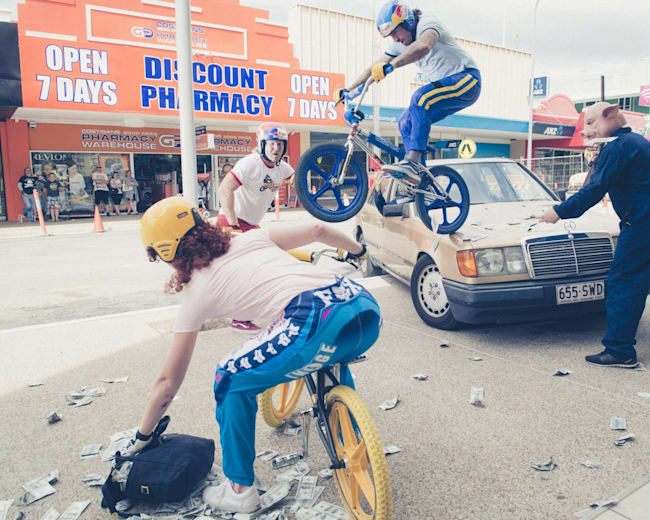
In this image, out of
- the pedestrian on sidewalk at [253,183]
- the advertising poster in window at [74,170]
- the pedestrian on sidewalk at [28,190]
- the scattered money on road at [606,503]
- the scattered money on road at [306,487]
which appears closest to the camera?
→ the scattered money on road at [606,503]

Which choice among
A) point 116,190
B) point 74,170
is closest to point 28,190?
point 74,170

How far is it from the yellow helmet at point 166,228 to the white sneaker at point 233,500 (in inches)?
46.3

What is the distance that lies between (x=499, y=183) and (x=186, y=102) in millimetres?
3677

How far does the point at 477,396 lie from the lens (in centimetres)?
393

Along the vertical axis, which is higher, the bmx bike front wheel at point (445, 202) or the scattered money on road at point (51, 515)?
the bmx bike front wheel at point (445, 202)

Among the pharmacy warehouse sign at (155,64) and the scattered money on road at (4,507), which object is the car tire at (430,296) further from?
the pharmacy warehouse sign at (155,64)

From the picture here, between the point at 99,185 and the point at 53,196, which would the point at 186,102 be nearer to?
the point at 53,196

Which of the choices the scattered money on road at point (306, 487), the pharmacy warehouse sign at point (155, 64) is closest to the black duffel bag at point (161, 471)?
the scattered money on road at point (306, 487)

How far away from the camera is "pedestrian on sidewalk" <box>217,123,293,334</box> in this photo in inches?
198

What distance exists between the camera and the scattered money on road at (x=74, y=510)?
8.70 ft

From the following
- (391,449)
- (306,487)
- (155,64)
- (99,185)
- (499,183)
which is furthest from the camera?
(99,185)

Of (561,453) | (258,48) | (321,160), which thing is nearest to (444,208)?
(321,160)

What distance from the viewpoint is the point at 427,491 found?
281cm

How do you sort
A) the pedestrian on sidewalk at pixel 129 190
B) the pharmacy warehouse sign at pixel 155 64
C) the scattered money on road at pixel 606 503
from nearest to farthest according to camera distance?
the scattered money on road at pixel 606 503
the pharmacy warehouse sign at pixel 155 64
the pedestrian on sidewalk at pixel 129 190
